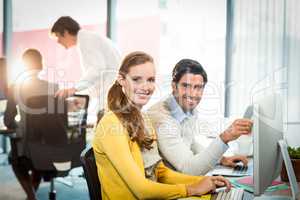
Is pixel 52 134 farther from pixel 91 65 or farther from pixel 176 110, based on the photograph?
pixel 176 110

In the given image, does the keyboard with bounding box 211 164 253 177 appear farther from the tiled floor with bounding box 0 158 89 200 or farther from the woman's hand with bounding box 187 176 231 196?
the tiled floor with bounding box 0 158 89 200

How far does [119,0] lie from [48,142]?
97 centimetres

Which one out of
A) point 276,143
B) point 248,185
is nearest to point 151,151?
point 248,185

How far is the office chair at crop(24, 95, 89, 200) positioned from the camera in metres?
2.30

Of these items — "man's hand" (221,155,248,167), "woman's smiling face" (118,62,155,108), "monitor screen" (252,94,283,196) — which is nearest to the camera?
"monitor screen" (252,94,283,196)

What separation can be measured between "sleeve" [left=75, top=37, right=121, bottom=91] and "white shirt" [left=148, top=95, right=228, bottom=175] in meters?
0.70

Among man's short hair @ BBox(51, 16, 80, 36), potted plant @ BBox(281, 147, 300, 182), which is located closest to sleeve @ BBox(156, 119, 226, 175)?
potted plant @ BBox(281, 147, 300, 182)

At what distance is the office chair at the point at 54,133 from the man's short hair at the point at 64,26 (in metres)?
0.40

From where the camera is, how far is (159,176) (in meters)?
1.51

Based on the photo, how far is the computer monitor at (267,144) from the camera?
1.07 meters

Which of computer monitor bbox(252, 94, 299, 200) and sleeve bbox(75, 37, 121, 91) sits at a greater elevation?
sleeve bbox(75, 37, 121, 91)

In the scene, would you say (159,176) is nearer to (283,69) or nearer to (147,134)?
(147,134)

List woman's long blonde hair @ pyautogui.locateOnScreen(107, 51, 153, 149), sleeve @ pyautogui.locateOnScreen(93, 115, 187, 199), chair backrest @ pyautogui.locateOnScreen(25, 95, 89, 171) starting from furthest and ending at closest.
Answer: chair backrest @ pyautogui.locateOnScreen(25, 95, 89, 171) → woman's long blonde hair @ pyautogui.locateOnScreen(107, 51, 153, 149) → sleeve @ pyautogui.locateOnScreen(93, 115, 187, 199)

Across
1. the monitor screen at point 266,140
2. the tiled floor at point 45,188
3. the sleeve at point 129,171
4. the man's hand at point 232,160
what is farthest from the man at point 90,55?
the monitor screen at point 266,140
